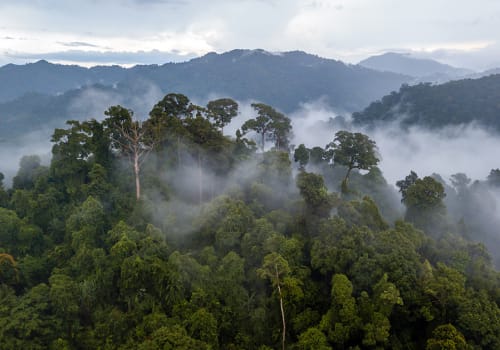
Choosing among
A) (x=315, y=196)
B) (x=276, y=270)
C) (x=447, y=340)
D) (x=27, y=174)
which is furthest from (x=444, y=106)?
(x=27, y=174)

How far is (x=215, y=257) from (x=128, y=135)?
1119 centimetres

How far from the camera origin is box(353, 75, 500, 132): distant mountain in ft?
357

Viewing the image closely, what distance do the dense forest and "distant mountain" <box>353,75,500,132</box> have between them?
104 meters

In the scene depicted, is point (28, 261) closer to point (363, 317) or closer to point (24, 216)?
point (24, 216)

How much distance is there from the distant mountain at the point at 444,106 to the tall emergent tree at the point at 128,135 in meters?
109

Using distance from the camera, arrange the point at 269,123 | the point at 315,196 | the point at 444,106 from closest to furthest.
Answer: the point at 315,196 → the point at 269,123 → the point at 444,106

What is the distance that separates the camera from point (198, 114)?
2656 cm

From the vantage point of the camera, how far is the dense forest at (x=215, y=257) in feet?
41.9

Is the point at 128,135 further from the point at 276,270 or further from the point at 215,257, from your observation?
the point at 276,270

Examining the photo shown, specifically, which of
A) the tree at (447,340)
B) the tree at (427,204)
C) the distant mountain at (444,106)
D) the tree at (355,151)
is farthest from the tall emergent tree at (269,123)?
the distant mountain at (444,106)

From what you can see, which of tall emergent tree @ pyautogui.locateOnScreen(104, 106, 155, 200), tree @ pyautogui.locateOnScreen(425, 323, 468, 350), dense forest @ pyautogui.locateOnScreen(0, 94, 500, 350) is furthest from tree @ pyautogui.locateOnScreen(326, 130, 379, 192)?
tree @ pyautogui.locateOnScreen(425, 323, 468, 350)

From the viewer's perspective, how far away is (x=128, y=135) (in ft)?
74.0

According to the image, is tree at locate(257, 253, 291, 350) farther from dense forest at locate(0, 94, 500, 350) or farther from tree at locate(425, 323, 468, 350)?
tree at locate(425, 323, 468, 350)

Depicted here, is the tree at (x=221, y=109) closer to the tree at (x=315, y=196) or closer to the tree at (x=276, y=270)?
the tree at (x=315, y=196)
